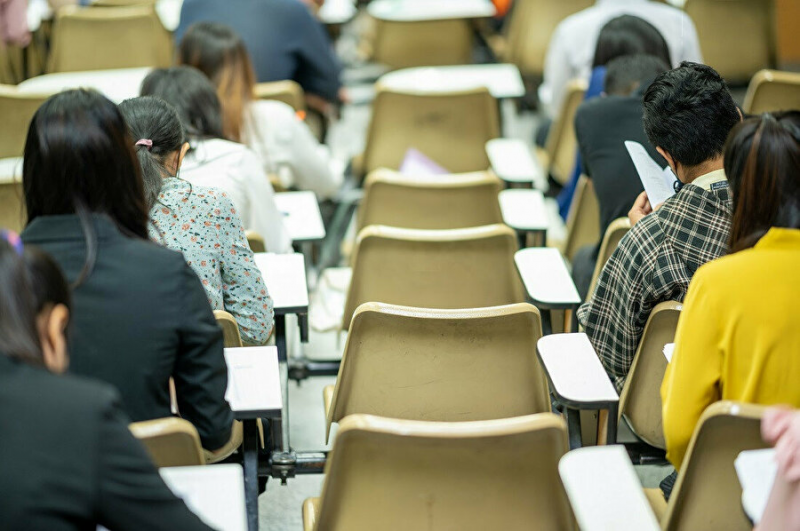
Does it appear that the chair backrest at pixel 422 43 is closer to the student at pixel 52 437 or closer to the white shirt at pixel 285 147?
the white shirt at pixel 285 147

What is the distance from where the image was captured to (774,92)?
3664 millimetres

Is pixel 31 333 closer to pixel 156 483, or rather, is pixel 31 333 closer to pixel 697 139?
pixel 156 483

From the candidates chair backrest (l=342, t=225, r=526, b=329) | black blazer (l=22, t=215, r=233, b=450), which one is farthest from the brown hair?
black blazer (l=22, t=215, r=233, b=450)

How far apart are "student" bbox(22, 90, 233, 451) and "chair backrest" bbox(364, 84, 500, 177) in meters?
2.27

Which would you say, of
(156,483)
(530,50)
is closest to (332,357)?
(156,483)

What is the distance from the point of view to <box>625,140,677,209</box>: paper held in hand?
2.36m

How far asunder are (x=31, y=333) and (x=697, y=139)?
1495mm

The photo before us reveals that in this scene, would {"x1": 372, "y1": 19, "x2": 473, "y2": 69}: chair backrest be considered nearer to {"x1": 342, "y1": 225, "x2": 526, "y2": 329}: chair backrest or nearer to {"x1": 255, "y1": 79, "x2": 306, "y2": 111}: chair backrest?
{"x1": 255, "y1": 79, "x2": 306, "y2": 111}: chair backrest

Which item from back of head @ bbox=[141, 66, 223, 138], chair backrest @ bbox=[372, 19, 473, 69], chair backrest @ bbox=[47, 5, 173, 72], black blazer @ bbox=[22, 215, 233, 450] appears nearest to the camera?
black blazer @ bbox=[22, 215, 233, 450]

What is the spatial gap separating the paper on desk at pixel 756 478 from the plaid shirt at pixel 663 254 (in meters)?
0.63

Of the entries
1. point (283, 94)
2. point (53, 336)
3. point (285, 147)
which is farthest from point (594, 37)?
point (53, 336)

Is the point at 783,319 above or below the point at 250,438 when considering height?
above

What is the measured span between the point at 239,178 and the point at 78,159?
3.51 ft

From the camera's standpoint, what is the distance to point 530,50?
543 centimetres
